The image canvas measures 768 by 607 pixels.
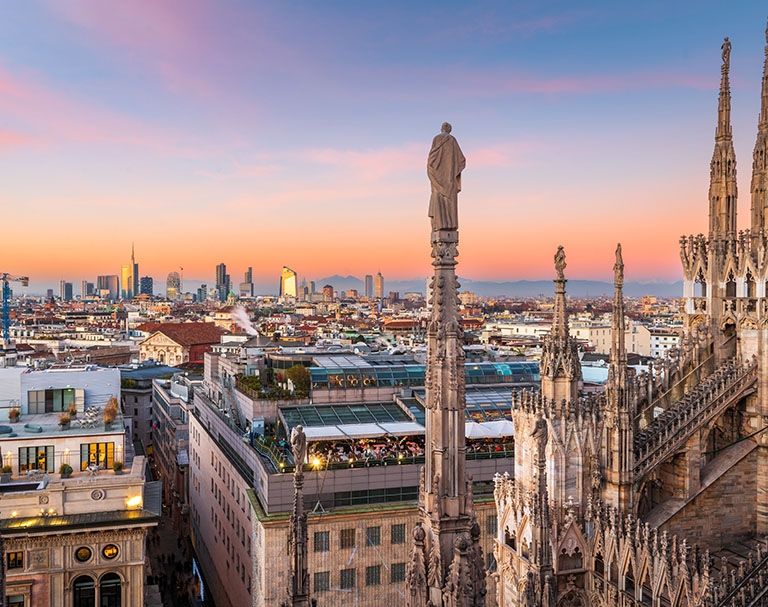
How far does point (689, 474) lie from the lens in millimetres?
22422

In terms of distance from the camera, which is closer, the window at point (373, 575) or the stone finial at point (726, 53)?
the stone finial at point (726, 53)

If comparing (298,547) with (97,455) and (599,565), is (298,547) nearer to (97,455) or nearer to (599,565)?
(599,565)

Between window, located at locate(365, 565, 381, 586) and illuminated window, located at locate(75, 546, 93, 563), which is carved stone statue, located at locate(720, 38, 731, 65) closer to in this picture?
window, located at locate(365, 565, 381, 586)

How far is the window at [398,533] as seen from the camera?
3303 centimetres

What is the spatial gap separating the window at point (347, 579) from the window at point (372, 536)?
1.46 meters

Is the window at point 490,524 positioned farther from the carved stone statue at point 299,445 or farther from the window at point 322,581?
the carved stone statue at point 299,445

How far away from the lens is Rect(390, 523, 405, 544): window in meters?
33.0

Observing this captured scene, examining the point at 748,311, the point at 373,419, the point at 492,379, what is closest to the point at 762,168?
the point at 748,311

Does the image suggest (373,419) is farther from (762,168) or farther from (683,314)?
(762,168)

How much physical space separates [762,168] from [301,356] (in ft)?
120

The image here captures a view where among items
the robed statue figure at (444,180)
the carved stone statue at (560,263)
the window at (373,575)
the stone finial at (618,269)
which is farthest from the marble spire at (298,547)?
the window at (373,575)

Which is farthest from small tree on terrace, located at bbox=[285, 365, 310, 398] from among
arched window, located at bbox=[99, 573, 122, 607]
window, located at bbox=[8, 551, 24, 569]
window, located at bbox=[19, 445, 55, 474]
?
window, located at bbox=[8, 551, 24, 569]

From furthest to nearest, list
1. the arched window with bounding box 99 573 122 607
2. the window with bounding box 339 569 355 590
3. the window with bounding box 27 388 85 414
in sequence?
the window with bounding box 27 388 85 414
the window with bounding box 339 569 355 590
the arched window with bounding box 99 573 122 607

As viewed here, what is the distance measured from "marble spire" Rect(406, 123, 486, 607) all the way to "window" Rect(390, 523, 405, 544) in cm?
2498
